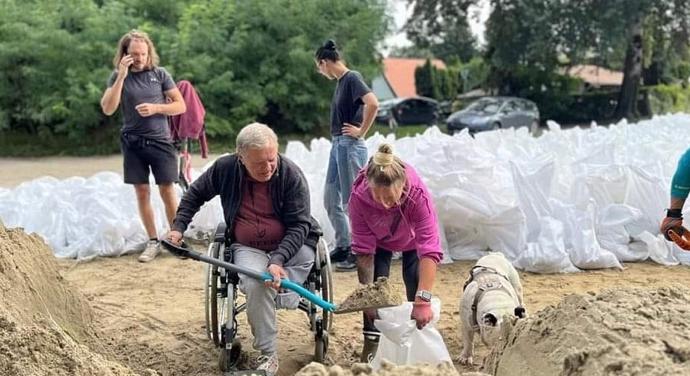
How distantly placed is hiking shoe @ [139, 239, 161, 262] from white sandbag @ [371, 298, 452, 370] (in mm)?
2973

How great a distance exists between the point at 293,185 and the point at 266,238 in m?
0.29

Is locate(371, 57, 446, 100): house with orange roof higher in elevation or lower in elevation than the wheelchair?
lower

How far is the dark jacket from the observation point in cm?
356

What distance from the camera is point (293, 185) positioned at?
357 centimetres

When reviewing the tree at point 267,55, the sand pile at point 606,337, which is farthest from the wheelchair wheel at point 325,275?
the tree at point 267,55

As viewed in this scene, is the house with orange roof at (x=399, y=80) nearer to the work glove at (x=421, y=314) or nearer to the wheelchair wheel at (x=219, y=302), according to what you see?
the wheelchair wheel at (x=219, y=302)

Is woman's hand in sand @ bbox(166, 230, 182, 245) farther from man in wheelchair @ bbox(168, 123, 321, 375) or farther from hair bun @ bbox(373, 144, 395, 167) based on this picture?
hair bun @ bbox(373, 144, 395, 167)

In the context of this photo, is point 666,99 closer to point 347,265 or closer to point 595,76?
point 595,76

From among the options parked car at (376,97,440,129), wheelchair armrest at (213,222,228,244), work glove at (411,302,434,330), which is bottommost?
parked car at (376,97,440,129)

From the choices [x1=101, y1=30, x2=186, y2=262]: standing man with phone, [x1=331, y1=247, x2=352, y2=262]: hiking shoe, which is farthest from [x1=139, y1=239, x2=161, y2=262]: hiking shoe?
[x1=331, y1=247, x2=352, y2=262]: hiking shoe

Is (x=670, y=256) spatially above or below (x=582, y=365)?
below

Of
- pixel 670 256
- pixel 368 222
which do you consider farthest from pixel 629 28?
pixel 368 222

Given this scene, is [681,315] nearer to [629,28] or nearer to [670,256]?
[670,256]

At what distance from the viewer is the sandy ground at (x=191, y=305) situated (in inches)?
152
